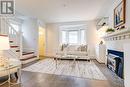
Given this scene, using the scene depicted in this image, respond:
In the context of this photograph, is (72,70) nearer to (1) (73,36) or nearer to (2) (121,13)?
(2) (121,13)

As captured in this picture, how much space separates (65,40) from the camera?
8141 millimetres

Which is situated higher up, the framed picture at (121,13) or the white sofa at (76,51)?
the framed picture at (121,13)

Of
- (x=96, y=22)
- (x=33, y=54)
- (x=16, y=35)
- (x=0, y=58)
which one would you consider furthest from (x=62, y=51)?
(x=0, y=58)

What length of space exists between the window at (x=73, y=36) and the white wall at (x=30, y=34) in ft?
6.37

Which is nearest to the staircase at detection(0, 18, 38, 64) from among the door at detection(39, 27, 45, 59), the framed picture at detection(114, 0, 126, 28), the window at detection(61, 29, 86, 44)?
the door at detection(39, 27, 45, 59)

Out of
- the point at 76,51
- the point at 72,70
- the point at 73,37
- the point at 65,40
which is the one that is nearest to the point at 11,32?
the point at 72,70

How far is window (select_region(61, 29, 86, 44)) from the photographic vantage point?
7730 millimetres

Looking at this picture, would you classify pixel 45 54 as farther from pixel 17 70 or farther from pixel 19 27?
pixel 17 70

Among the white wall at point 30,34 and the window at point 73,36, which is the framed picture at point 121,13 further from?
the white wall at point 30,34

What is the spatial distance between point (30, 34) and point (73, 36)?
9.22 ft

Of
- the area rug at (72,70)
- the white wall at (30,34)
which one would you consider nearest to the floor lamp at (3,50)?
the area rug at (72,70)

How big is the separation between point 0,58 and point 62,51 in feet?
11.3

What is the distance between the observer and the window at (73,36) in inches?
304

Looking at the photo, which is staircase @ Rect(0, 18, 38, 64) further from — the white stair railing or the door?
the door
